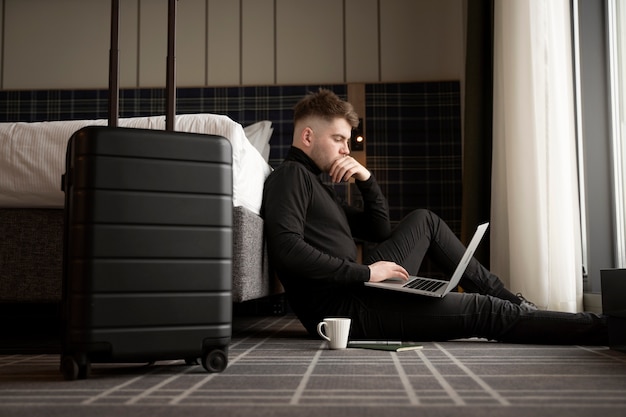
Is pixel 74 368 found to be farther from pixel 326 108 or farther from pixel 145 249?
pixel 326 108

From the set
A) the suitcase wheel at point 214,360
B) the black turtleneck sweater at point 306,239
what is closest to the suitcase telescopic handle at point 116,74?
the suitcase wheel at point 214,360

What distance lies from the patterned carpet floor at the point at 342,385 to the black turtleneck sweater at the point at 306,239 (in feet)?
0.88

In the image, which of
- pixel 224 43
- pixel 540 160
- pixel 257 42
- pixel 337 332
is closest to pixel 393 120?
pixel 257 42

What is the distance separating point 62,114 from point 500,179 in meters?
2.72

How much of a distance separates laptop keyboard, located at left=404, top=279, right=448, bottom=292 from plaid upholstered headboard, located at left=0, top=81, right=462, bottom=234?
174 centimetres

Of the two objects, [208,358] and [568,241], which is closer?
[208,358]

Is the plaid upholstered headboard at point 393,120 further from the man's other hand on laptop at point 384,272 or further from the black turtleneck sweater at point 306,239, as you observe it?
the man's other hand on laptop at point 384,272

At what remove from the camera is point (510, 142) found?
9.83 ft

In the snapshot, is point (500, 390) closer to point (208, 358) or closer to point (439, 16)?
point (208, 358)

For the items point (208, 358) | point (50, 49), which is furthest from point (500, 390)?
point (50, 49)

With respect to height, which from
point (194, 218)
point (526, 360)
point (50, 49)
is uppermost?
point (50, 49)

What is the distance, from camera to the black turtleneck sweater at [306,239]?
2092mm

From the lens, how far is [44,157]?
2137 mm

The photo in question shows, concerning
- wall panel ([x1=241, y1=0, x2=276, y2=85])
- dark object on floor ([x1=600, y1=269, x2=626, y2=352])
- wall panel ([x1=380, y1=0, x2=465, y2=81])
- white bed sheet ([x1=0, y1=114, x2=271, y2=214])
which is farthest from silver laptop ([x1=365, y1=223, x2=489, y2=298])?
wall panel ([x1=241, y1=0, x2=276, y2=85])
